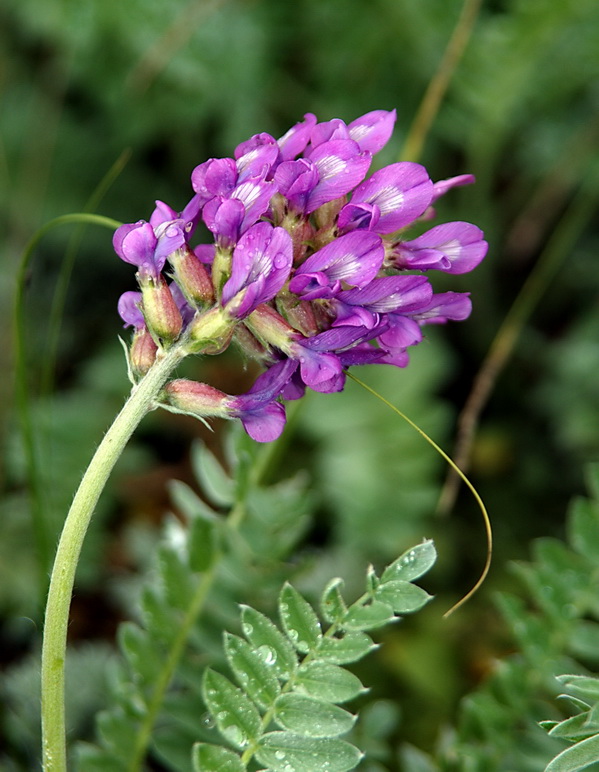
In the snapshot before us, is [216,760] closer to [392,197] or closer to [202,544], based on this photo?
[202,544]

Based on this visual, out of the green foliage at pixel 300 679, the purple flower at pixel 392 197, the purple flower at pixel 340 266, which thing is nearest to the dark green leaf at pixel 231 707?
the green foliage at pixel 300 679

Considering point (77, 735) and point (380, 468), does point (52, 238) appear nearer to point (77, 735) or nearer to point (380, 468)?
point (380, 468)

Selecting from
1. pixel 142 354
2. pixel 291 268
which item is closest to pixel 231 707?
pixel 142 354

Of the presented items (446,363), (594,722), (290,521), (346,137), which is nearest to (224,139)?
(446,363)

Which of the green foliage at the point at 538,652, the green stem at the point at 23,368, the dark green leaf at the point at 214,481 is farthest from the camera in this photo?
the dark green leaf at the point at 214,481

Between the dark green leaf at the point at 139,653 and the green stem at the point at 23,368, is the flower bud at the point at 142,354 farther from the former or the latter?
the dark green leaf at the point at 139,653

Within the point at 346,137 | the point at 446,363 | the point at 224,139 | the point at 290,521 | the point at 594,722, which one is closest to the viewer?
the point at 594,722
